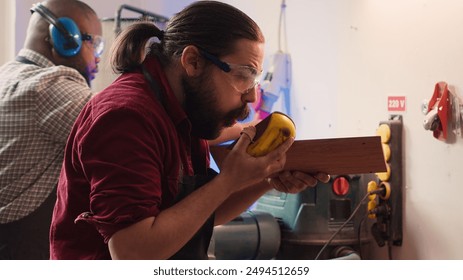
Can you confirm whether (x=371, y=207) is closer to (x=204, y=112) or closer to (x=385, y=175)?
(x=385, y=175)

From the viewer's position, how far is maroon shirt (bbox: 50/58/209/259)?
58 centimetres

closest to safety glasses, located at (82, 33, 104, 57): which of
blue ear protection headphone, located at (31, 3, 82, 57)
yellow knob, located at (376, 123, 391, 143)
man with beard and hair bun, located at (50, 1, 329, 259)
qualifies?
blue ear protection headphone, located at (31, 3, 82, 57)

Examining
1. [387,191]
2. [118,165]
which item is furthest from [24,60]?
[387,191]

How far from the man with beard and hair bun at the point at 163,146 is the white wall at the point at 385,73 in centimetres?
54

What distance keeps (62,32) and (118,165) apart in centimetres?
74

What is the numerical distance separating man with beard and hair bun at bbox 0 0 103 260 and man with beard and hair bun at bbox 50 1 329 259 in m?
0.37

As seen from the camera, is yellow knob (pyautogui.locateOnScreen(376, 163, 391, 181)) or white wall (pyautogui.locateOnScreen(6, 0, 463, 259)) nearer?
white wall (pyautogui.locateOnScreen(6, 0, 463, 259))

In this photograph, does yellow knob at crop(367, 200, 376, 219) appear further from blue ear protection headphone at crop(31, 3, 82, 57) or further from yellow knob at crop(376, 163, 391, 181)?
blue ear protection headphone at crop(31, 3, 82, 57)

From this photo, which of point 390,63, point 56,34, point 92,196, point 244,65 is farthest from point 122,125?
point 390,63

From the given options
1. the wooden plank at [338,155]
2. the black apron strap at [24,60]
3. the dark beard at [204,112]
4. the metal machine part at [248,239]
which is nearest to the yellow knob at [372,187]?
the metal machine part at [248,239]

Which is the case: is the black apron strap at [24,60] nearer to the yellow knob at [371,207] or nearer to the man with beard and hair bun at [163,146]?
the man with beard and hair bun at [163,146]

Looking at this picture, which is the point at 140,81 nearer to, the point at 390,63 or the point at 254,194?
the point at 254,194

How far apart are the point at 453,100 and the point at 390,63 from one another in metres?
0.26

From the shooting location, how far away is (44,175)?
1109 mm
